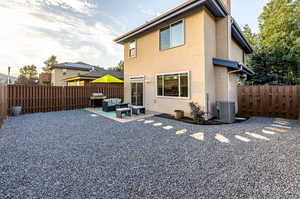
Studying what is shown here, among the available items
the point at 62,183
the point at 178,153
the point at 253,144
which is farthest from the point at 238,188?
the point at 62,183

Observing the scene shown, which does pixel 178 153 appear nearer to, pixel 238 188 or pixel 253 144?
pixel 238 188

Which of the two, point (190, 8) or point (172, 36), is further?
point (172, 36)

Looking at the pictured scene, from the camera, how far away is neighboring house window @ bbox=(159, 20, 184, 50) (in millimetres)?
7316

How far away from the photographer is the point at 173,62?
760 centimetres

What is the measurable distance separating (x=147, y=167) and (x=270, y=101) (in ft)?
28.6

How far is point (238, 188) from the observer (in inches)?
79.6

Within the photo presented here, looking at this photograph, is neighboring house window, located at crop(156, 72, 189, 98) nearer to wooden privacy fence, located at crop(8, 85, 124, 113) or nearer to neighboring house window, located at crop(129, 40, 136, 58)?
neighboring house window, located at crop(129, 40, 136, 58)

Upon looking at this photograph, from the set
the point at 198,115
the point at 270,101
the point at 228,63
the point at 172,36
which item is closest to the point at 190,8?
the point at 172,36

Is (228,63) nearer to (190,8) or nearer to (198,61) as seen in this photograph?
(198,61)

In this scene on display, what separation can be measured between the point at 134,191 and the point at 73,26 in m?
13.0

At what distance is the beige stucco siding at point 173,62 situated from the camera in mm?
6531

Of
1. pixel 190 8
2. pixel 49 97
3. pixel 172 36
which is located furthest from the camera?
pixel 49 97

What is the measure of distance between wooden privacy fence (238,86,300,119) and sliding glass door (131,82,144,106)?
6610mm

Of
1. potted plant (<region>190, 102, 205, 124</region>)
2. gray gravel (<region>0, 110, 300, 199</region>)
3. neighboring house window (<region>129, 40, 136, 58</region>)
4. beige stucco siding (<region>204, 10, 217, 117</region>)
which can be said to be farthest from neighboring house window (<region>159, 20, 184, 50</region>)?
gray gravel (<region>0, 110, 300, 199</region>)
